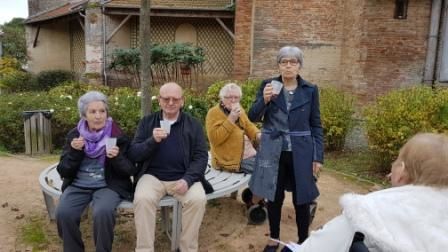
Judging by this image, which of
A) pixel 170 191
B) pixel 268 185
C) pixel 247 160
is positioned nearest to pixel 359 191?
pixel 247 160

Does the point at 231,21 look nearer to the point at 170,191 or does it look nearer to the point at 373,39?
the point at 373,39

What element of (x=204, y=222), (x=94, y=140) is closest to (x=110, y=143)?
(x=94, y=140)

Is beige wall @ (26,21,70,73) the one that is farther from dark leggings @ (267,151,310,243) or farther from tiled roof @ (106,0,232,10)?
dark leggings @ (267,151,310,243)

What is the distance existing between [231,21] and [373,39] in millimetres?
6015

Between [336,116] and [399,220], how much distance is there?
19.1 ft

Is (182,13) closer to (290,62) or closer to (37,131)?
(37,131)

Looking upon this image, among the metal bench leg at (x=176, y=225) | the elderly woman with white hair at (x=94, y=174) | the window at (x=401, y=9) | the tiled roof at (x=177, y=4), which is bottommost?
the metal bench leg at (x=176, y=225)

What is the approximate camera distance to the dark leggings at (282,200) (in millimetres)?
3440

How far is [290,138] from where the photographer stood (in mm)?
3395

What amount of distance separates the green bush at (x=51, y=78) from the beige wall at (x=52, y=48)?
5.67 ft

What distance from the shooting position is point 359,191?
5648 millimetres

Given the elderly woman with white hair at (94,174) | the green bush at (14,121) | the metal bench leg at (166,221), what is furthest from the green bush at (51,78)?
the elderly woman with white hair at (94,174)

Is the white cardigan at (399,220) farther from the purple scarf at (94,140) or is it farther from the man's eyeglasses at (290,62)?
the purple scarf at (94,140)

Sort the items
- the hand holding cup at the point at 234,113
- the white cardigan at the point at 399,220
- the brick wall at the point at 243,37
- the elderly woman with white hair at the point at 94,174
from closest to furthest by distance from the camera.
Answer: the white cardigan at the point at 399,220
the elderly woman with white hair at the point at 94,174
the hand holding cup at the point at 234,113
the brick wall at the point at 243,37
